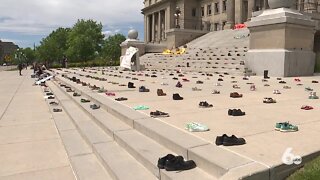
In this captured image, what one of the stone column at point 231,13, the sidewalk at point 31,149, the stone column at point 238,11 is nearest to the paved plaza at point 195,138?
the sidewalk at point 31,149

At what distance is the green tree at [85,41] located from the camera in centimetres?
7119

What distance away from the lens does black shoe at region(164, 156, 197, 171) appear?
3225 mm

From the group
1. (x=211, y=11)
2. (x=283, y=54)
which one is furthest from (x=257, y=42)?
(x=211, y=11)

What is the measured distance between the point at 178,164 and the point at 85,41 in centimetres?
7109

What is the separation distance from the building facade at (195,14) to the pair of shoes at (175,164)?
4755cm

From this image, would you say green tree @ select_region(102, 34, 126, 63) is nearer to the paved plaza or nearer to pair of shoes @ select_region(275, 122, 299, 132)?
the paved plaza

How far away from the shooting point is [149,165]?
361cm

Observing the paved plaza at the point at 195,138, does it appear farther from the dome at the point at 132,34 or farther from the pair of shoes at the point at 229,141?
the dome at the point at 132,34

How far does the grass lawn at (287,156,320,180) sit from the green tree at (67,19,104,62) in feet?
234

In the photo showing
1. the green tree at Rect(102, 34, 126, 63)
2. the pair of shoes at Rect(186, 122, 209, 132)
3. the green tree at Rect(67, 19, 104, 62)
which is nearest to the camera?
the pair of shoes at Rect(186, 122, 209, 132)

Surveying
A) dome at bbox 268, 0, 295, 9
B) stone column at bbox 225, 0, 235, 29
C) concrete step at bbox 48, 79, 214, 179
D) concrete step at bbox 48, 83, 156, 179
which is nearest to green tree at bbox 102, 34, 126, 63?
stone column at bbox 225, 0, 235, 29

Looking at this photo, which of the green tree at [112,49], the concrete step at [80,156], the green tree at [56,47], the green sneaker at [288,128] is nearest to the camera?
the concrete step at [80,156]

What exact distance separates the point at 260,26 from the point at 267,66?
2354mm

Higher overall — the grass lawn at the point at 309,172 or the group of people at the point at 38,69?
the group of people at the point at 38,69
